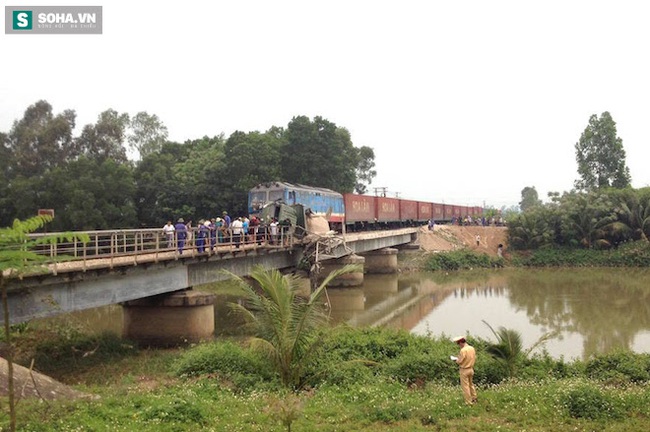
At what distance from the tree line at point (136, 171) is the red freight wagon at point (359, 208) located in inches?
296

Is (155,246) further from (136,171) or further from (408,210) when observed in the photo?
(408,210)

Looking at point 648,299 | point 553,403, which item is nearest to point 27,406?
point 553,403

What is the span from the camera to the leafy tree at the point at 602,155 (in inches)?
2016

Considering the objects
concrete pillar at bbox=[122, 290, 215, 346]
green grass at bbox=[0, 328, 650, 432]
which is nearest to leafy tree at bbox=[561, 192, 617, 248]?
green grass at bbox=[0, 328, 650, 432]

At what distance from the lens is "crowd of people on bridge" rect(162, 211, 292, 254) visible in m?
17.5

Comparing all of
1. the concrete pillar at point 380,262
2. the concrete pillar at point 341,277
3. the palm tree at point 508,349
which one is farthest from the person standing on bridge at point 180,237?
the concrete pillar at point 380,262

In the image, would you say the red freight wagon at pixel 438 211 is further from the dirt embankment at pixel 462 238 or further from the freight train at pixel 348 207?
the dirt embankment at pixel 462 238

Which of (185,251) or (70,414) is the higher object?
(185,251)

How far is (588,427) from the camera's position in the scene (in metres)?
7.41

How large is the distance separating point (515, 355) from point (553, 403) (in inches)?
110

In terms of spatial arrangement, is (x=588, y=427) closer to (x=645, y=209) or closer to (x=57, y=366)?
(x=57, y=366)

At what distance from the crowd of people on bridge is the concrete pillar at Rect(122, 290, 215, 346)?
67.7 inches

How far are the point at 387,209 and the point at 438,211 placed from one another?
18344 mm

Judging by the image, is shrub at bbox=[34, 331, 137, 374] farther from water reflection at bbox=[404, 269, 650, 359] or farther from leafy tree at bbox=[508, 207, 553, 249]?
leafy tree at bbox=[508, 207, 553, 249]
